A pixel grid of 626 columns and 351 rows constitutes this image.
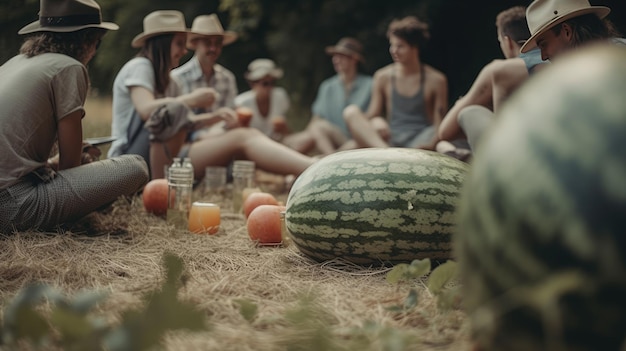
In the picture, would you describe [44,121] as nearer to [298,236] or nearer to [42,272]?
[42,272]

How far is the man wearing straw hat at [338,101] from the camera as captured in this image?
8797 mm

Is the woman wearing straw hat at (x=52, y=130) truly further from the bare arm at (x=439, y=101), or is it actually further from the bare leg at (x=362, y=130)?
the bare arm at (x=439, y=101)

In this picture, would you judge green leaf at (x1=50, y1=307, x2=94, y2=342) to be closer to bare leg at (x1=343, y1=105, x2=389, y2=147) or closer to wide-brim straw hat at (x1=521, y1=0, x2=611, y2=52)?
wide-brim straw hat at (x1=521, y1=0, x2=611, y2=52)

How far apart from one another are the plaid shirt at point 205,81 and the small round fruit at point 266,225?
10.7 feet

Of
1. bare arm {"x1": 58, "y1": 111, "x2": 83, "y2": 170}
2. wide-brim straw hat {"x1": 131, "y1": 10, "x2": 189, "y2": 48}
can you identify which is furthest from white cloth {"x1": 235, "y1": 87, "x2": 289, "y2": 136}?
bare arm {"x1": 58, "y1": 111, "x2": 83, "y2": 170}

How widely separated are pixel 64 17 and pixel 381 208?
7.63 feet

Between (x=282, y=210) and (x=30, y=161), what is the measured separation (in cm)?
146

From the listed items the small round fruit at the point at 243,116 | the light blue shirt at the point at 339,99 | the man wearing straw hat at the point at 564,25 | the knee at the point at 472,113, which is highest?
the man wearing straw hat at the point at 564,25

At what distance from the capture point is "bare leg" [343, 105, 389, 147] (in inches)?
288

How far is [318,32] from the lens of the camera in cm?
1261

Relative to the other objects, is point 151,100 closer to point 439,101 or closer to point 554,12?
point 554,12

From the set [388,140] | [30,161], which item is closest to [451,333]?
[30,161]

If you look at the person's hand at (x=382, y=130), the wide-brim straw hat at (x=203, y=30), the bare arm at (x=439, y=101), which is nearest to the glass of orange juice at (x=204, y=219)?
the wide-brim straw hat at (x=203, y=30)

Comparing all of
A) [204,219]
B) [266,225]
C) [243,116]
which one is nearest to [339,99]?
[243,116]
